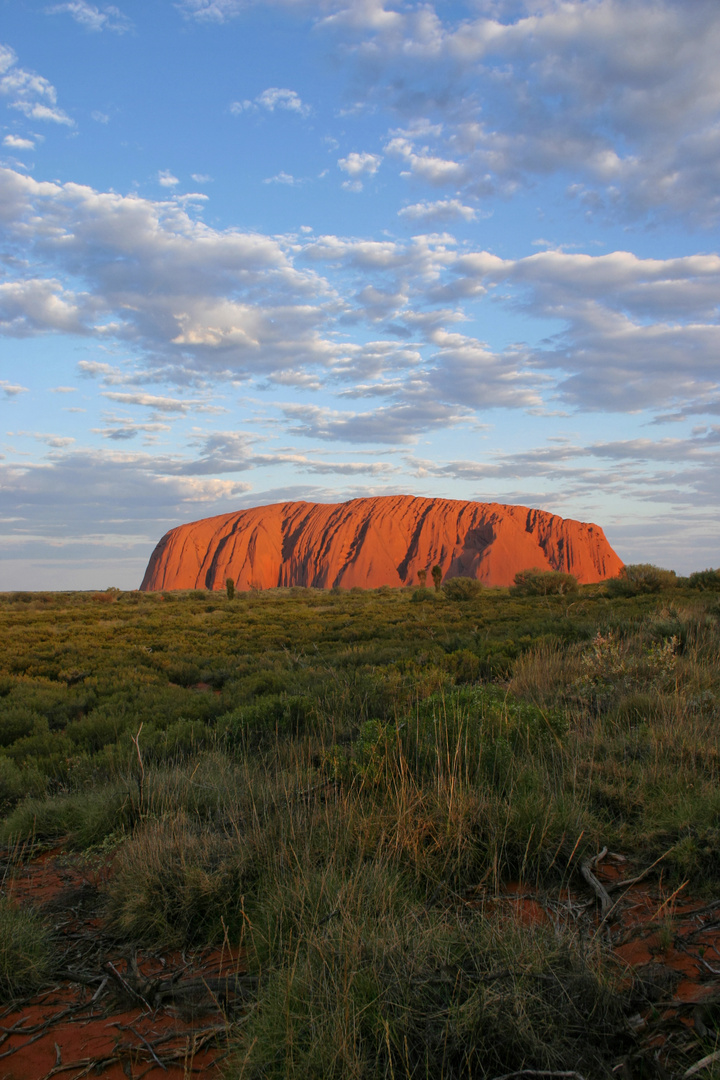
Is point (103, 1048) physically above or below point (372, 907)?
below

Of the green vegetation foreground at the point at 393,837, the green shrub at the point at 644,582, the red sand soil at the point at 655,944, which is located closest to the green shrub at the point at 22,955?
the green vegetation foreground at the point at 393,837

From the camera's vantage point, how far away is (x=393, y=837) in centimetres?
330

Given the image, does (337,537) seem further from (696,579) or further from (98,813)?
(98,813)

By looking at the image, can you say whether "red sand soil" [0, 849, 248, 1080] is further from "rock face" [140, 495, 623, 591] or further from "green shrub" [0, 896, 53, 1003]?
"rock face" [140, 495, 623, 591]

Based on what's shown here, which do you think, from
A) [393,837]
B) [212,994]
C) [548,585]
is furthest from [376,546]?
[212,994]

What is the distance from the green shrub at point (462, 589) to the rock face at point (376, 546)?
4824cm

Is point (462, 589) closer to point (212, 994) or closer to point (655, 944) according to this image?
point (655, 944)

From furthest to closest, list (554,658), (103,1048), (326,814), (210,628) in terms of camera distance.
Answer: (210,628) → (554,658) → (326,814) → (103,1048)

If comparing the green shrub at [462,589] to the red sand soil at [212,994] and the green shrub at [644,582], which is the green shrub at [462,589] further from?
the red sand soil at [212,994]

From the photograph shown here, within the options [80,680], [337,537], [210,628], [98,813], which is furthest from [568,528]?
[98,813]

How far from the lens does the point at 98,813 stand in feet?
14.7

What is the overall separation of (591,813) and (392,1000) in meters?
2.10

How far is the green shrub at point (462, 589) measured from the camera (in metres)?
32.7

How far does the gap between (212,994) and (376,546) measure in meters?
88.0
